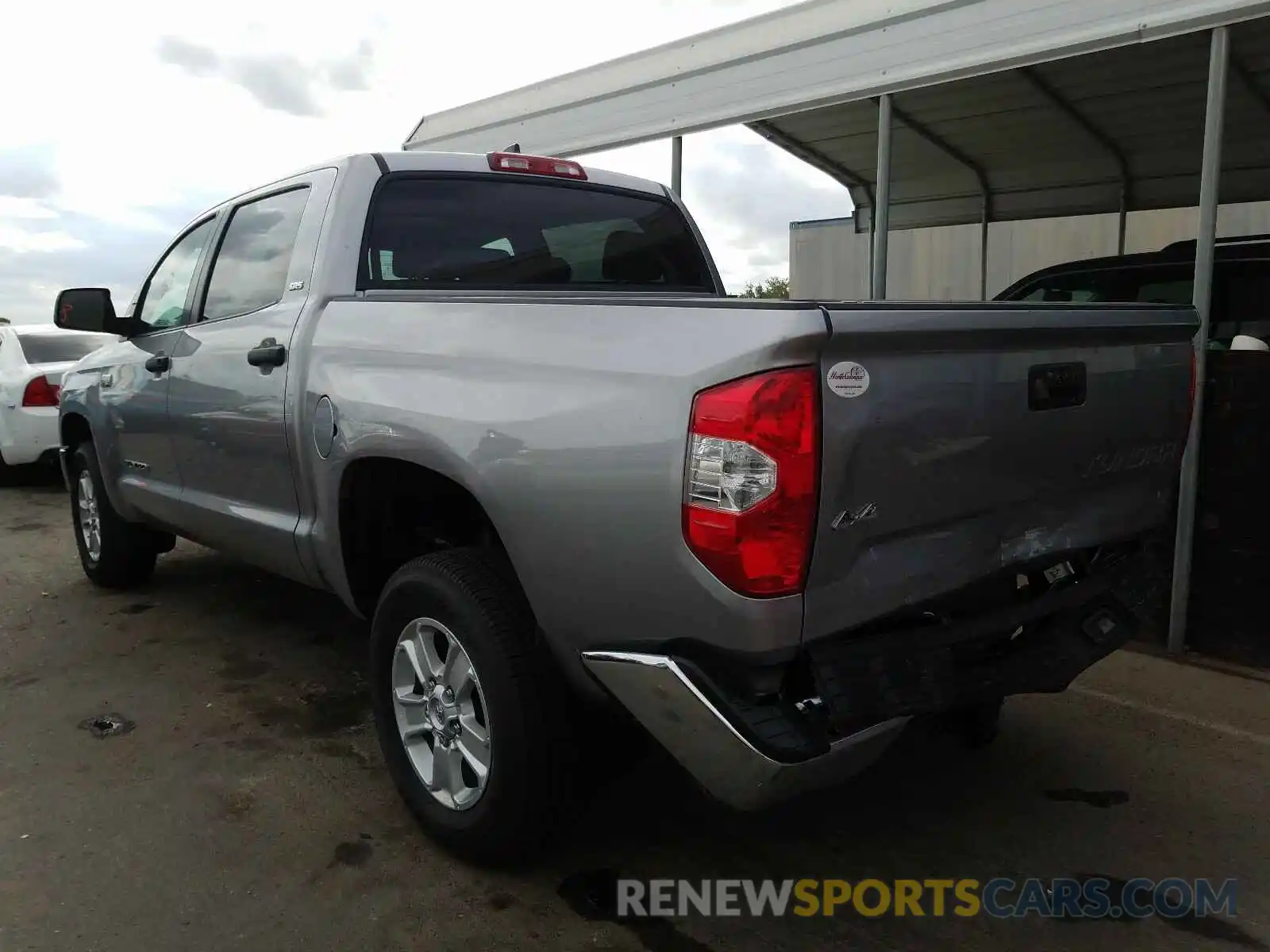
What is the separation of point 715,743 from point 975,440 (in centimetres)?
88

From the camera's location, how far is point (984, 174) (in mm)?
8438

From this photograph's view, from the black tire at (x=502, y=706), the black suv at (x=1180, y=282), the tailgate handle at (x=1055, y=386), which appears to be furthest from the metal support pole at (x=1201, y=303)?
the black tire at (x=502, y=706)

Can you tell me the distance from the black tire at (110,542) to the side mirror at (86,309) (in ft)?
2.72

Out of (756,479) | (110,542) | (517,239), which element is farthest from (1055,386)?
(110,542)

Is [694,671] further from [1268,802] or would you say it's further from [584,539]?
[1268,802]

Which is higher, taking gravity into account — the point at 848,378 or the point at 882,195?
the point at 882,195

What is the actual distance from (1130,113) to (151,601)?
22.3 ft

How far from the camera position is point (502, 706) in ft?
7.83

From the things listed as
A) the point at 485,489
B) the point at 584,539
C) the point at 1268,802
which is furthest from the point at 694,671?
the point at 1268,802

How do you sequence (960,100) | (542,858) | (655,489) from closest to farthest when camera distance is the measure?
(655,489) < (542,858) < (960,100)

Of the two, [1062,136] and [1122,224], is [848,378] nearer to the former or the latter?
[1062,136]

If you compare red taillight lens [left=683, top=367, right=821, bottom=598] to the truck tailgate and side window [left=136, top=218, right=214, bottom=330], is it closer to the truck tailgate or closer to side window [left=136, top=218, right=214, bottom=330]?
the truck tailgate

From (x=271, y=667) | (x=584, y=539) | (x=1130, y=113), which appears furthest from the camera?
(x=1130, y=113)

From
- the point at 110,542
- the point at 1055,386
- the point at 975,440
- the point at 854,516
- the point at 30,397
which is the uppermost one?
the point at 1055,386
